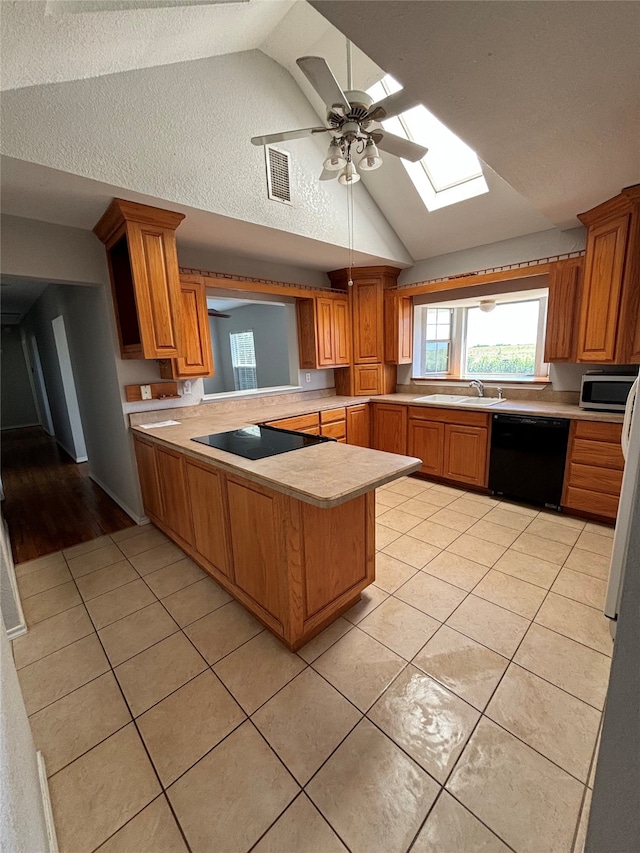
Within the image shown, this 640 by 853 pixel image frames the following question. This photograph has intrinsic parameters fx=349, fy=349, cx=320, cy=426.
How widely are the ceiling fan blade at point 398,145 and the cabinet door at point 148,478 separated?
2.49m

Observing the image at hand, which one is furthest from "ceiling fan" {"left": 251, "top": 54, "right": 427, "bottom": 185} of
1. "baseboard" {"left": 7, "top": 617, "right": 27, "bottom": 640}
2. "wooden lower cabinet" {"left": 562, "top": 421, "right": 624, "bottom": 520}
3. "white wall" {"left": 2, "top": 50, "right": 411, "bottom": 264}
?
"baseboard" {"left": 7, "top": 617, "right": 27, "bottom": 640}

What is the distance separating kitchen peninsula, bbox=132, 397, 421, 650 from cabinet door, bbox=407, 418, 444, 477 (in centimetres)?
203

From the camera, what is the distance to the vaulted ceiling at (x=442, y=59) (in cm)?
117

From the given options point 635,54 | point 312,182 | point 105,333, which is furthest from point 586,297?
point 105,333

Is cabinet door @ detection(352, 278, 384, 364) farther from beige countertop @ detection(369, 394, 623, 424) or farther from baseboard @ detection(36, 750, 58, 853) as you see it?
baseboard @ detection(36, 750, 58, 853)

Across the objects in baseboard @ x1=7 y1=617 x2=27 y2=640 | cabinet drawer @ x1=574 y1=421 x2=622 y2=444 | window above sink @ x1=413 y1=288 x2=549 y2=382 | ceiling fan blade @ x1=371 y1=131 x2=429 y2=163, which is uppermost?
ceiling fan blade @ x1=371 y1=131 x2=429 y2=163

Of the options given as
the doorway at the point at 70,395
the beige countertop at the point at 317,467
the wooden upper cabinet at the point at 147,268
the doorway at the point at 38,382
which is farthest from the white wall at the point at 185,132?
the doorway at the point at 38,382

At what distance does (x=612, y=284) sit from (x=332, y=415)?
2.60 m

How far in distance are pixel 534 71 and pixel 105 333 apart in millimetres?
3096

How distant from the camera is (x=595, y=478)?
2.81m

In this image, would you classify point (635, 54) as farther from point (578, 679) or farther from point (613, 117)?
point (578, 679)

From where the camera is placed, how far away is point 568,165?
2037 millimetres

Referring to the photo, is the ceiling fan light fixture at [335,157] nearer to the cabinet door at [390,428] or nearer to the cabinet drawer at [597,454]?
the cabinet door at [390,428]

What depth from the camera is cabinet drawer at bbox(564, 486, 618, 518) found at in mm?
2779
